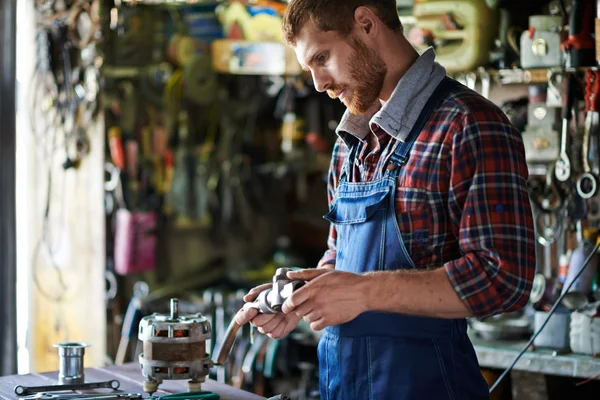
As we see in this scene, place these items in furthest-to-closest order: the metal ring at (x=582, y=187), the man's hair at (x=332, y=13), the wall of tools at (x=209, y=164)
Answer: the wall of tools at (x=209, y=164)
the metal ring at (x=582, y=187)
the man's hair at (x=332, y=13)

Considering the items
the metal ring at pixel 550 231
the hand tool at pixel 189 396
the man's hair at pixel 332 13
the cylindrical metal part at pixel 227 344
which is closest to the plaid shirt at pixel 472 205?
the man's hair at pixel 332 13

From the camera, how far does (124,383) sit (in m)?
2.41

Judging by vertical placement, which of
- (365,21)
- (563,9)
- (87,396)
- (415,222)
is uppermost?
(563,9)

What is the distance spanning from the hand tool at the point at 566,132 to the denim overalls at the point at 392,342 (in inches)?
51.9

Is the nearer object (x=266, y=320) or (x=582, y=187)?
(x=266, y=320)

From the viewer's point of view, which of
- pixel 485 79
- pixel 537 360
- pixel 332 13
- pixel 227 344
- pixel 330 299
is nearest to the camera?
pixel 330 299

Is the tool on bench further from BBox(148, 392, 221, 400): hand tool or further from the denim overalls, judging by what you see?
the denim overalls

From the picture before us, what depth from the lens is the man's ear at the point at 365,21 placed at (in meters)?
2.11

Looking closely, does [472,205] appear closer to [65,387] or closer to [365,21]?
[365,21]

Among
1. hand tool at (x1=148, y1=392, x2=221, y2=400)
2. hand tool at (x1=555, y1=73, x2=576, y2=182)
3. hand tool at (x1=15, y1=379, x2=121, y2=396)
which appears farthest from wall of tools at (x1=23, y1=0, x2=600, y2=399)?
hand tool at (x1=15, y1=379, x2=121, y2=396)

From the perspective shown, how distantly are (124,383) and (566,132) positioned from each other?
1.84m

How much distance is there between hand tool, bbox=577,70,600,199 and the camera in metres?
3.21

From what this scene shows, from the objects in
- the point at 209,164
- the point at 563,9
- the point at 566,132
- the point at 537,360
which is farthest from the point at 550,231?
the point at 209,164

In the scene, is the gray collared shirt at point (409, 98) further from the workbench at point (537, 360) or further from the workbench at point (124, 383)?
the workbench at point (537, 360)
